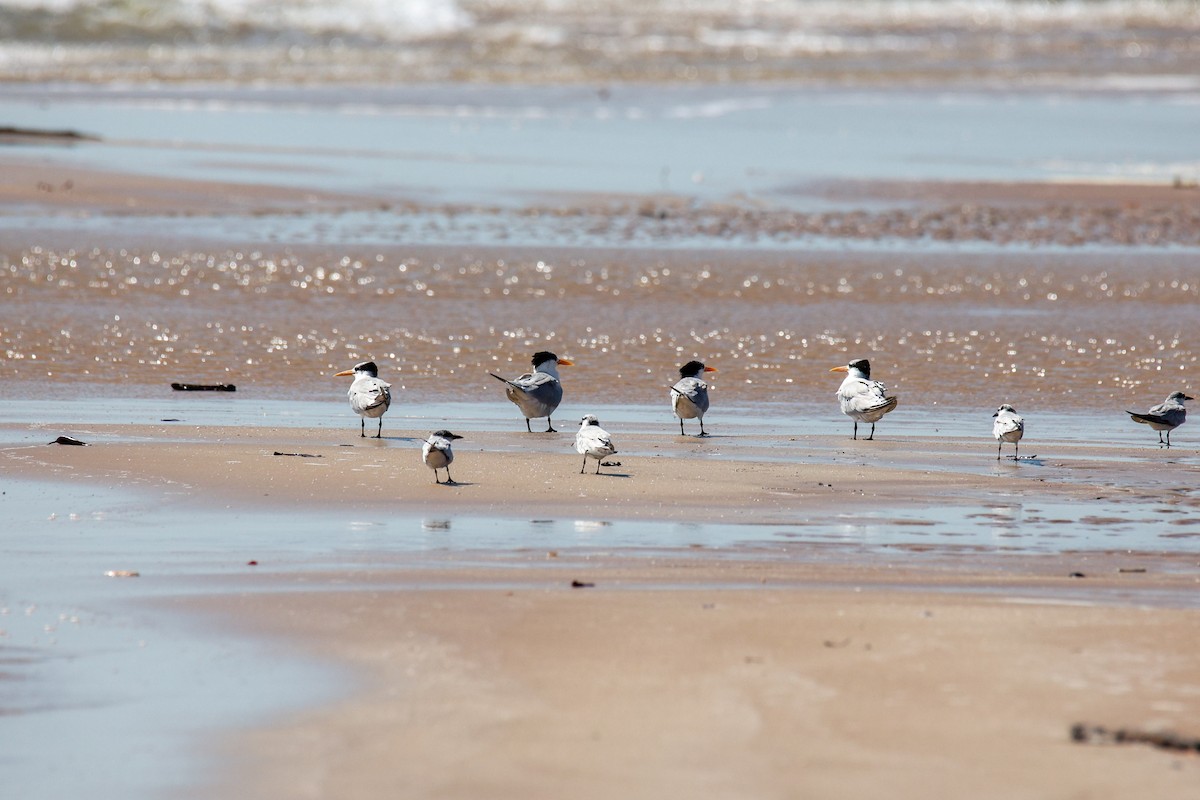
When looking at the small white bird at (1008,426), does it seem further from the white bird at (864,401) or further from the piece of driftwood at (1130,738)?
the piece of driftwood at (1130,738)

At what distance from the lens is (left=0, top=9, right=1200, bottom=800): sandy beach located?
5.41 metres

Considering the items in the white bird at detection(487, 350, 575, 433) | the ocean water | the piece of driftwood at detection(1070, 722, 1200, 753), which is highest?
the ocean water

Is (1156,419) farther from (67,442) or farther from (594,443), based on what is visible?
(67,442)

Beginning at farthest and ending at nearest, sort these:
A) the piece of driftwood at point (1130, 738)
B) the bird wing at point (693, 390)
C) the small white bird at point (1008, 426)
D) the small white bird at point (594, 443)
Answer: the bird wing at point (693, 390)
the small white bird at point (1008, 426)
the small white bird at point (594, 443)
the piece of driftwood at point (1130, 738)

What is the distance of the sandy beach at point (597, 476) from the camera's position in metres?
5.41

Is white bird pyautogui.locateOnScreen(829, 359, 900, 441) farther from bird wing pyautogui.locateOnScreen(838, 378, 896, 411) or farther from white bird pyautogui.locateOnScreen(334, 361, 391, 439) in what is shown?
white bird pyautogui.locateOnScreen(334, 361, 391, 439)

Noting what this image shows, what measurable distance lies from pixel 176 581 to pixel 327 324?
7.74m

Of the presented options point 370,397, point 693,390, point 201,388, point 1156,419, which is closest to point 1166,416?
point 1156,419

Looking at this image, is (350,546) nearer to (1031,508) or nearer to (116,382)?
(1031,508)

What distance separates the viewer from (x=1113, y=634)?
250 inches

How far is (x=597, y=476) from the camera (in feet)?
31.1

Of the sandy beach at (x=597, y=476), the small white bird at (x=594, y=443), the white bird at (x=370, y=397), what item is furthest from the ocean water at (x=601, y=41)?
the small white bird at (x=594, y=443)

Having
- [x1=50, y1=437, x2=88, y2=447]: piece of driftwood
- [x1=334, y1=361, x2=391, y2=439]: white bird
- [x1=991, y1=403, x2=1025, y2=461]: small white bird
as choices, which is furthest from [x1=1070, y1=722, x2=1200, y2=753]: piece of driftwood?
[x1=50, y1=437, x2=88, y2=447]: piece of driftwood

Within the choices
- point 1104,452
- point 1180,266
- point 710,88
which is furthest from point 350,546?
point 710,88
